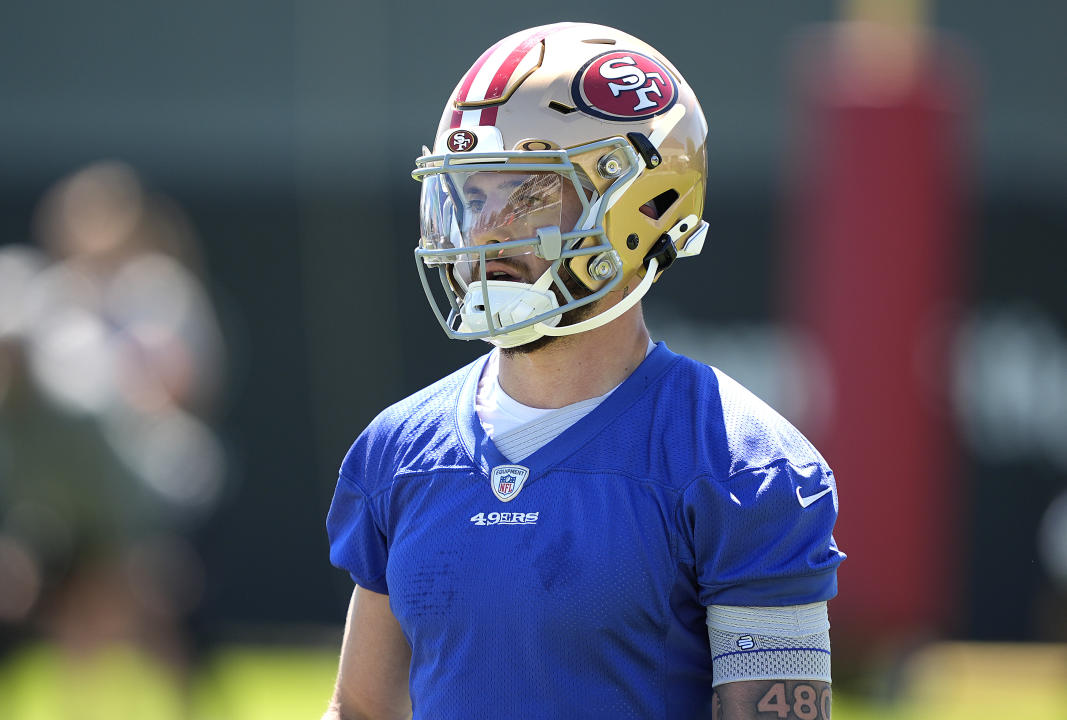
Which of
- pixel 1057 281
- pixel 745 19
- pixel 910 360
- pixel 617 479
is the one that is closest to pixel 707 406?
pixel 617 479

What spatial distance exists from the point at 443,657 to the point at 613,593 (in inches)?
10.2

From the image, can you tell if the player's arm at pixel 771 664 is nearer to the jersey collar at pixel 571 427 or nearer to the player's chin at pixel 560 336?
the jersey collar at pixel 571 427

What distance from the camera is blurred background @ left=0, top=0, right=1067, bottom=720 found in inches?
204

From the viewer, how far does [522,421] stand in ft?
6.61

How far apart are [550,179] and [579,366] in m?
0.26

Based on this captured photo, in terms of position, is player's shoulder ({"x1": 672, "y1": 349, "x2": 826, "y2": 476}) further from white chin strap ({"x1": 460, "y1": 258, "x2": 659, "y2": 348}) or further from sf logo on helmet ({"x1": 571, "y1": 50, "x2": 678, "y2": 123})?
sf logo on helmet ({"x1": 571, "y1": 50, "x2": 678, "y2": 123})

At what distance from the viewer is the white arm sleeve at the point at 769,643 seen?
1825mm

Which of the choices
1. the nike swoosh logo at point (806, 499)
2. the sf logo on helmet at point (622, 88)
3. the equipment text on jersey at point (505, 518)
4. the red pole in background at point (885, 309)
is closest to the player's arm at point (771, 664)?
the nike swoosh logo at point (806, 499)

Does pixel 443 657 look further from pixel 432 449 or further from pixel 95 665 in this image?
pixel 95 665

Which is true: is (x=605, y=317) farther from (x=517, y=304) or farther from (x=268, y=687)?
(x=268, y=687)

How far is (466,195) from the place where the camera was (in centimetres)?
203

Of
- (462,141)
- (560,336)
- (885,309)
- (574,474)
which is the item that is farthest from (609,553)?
(885,309)

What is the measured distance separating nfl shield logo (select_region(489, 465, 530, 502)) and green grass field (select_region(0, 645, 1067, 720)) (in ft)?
11.3

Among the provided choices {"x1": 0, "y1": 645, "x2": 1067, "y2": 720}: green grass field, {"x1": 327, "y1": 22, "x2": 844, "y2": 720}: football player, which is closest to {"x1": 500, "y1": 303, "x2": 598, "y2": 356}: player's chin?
{"x1": 327, "y1": 22, "x2": 844, "y2": 720}: football player
